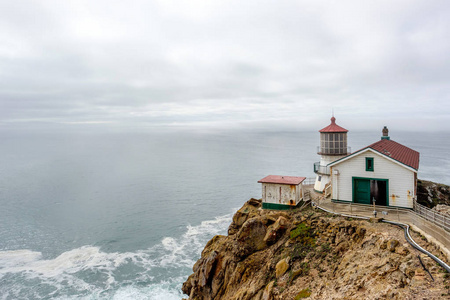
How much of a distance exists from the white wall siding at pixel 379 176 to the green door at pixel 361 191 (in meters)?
0.33

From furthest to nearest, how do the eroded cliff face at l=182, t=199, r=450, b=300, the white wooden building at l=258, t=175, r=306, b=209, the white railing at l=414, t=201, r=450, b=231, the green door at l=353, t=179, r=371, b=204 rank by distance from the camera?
the white wooden building at l=258, t=175, r=306, b=209 < the green door at l=353, t=179, r=371, b=204 < the white railing at l=414, t=201, r=450, b=231 < the eroded cliff face at l=182, t=199, r=450, b=300

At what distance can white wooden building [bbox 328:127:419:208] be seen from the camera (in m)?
17.5

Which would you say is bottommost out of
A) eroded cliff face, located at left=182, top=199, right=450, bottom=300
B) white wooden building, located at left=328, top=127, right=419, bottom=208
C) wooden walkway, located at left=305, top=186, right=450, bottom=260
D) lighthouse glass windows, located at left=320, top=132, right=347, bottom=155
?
eroded cliff face, located at left=182, top=199, right=450, bottom=300

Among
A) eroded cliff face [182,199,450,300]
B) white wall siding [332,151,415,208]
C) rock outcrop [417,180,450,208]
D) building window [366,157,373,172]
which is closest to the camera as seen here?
eroded cliff face [182,199,450,300]

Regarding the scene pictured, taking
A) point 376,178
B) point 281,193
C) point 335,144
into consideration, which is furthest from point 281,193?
point 335,144

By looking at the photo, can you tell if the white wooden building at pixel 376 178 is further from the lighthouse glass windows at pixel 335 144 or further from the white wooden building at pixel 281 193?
the lighthouse glass windows at pixel 335 144

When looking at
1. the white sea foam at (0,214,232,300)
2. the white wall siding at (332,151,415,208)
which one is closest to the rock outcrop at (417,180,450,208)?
the white wall siding at (332,151,415,208)

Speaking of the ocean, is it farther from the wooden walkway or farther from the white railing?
the white railing

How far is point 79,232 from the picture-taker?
35.8 meters

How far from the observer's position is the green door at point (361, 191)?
733 inches

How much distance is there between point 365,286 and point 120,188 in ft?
181

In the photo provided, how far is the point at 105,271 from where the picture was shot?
27.3 meters

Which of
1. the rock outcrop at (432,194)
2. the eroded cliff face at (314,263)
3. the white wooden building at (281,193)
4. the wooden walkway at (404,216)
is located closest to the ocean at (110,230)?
the eroded cliff face at (314,263)

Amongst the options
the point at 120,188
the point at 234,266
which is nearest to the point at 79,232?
the point at 120,188
